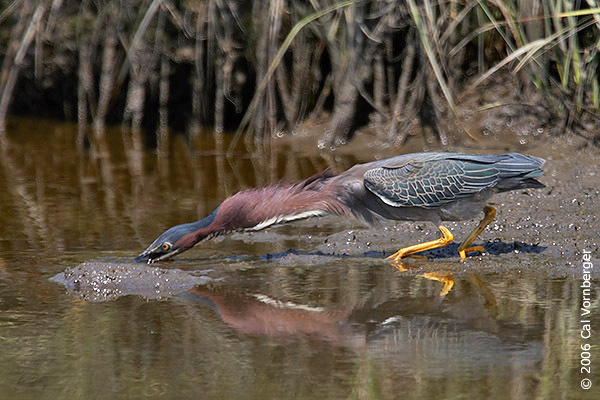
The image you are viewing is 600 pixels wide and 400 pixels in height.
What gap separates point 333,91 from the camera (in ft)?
29.5

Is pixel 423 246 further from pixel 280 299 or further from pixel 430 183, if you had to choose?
pixel 280 299

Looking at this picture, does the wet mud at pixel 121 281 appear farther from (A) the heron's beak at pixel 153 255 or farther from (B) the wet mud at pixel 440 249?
(A) the heron's beak at pixel 153 255

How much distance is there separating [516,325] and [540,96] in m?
4.30

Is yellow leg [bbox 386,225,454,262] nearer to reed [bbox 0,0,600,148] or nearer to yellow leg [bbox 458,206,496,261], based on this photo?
yellow leg [bbox 458,206,496,261]

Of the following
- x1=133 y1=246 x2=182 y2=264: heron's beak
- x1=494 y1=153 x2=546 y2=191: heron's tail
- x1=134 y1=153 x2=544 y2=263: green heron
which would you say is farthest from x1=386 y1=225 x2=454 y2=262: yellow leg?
x1=133 y1=246 x2=182 y2=264: heron's beak

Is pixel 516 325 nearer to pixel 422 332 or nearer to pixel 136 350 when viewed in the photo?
pixel 422 332

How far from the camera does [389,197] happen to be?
5582 mm

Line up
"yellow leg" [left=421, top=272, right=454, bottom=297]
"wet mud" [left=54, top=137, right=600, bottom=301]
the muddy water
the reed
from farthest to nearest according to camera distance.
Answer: the reed, "wet mud" [left=54, top=137, right=600, bottom=301], "yellow leg" [left=421, top=272, right=454, bottom=297], the muddy water

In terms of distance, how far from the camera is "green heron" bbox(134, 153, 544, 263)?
218 inches

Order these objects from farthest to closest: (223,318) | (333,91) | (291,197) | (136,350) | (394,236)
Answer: (333,91), (394,236), (291,197), (223,318), (136,350)

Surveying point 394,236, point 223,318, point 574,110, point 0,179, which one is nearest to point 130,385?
point 223,318

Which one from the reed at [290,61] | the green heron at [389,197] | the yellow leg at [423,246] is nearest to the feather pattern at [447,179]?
the green heron at [389,197]

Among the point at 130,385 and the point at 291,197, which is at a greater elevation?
the point at 291,197

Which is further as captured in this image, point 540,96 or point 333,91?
point 333,91
